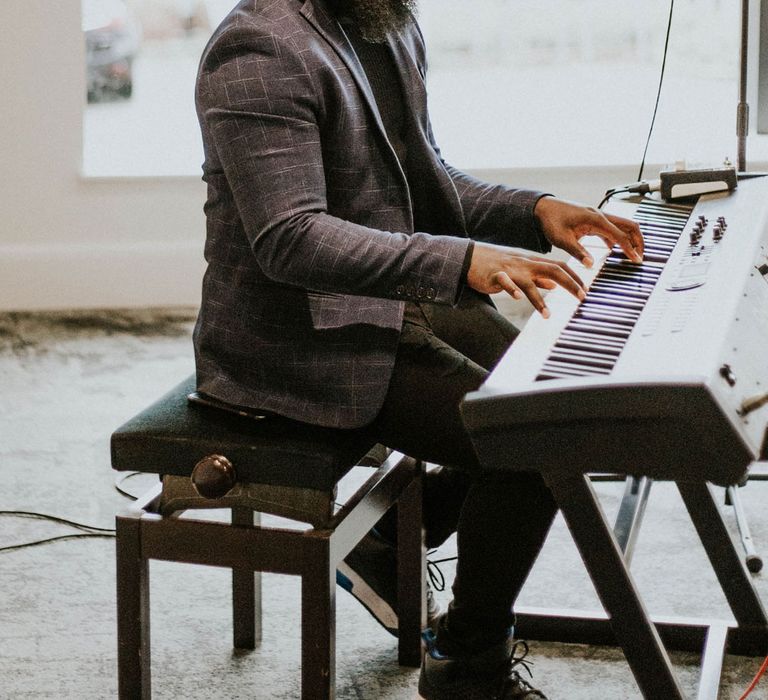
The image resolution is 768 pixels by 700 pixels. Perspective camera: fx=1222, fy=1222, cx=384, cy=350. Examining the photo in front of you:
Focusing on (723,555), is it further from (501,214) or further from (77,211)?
(77,211)

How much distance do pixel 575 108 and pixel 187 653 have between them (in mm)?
2763

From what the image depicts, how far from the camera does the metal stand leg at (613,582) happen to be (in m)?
1.33

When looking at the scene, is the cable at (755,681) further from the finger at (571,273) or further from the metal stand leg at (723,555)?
the finger at (571,273)

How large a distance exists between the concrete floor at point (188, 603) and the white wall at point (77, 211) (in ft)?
3.42

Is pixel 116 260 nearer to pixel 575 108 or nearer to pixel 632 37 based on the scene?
pixel 575 108

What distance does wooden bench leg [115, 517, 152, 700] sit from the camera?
1.62 meters

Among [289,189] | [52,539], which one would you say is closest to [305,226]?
[289,189]

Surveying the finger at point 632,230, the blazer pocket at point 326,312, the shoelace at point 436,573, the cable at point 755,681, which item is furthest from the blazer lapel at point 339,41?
the cable at point 755,681

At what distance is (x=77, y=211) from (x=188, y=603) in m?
2.31

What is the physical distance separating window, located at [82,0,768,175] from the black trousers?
2641mm

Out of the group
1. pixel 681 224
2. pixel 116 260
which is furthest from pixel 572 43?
pixel 681 224

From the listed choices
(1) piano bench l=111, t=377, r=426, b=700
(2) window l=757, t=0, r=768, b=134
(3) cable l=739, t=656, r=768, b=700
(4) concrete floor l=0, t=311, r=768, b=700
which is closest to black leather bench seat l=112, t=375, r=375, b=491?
(1) piano bench l=111, t=377, r=426, b=700

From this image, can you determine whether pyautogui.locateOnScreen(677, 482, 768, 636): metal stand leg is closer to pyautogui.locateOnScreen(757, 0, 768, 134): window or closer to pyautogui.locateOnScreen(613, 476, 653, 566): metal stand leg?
pyautogui.locateOnScreen(613, 476, 653, 566): metal stand leg

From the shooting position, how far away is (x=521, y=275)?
143cm
